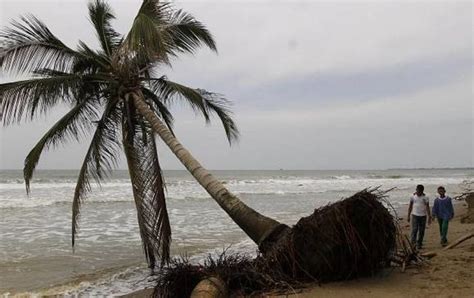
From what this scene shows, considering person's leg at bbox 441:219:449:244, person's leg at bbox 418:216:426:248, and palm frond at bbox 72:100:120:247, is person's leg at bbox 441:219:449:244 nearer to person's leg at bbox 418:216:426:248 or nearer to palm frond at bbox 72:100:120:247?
person's leg at bbox 418:216:426:248

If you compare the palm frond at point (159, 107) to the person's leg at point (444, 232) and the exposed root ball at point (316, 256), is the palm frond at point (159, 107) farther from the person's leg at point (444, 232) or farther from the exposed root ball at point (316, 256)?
the person's leg at point (444, 232)

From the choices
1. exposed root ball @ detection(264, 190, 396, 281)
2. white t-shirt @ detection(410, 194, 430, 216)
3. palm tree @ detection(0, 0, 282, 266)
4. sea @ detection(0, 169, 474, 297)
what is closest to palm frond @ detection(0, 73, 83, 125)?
palm tree @ detection(0, 0, 282, 266)

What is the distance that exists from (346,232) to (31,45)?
7.01m

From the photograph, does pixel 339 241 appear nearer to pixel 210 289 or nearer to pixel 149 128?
pixel 210 289

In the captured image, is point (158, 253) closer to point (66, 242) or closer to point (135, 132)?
point (135, 132)

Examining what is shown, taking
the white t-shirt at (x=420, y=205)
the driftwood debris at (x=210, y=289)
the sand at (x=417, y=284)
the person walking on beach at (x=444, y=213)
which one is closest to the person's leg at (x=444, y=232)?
the person walking on beach at (x=444, y=213)

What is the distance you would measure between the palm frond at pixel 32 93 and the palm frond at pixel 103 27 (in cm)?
159

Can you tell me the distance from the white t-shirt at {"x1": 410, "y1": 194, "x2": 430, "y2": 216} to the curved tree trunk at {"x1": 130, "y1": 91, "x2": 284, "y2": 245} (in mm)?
4079

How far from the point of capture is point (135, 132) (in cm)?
1038

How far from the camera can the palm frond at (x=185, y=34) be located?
9656mm

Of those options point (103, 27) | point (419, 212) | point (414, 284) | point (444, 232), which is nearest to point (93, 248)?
point (103, 27)


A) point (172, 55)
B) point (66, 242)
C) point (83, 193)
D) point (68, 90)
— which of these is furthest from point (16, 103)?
point (66, 242)

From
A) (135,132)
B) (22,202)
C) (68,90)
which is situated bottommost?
(22,202)

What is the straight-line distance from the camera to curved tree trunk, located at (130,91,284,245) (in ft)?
25.2
